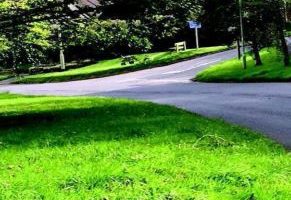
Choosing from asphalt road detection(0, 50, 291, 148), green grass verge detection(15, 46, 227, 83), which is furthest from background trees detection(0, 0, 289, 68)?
green grass verge detection(15, 46, 227, 83)

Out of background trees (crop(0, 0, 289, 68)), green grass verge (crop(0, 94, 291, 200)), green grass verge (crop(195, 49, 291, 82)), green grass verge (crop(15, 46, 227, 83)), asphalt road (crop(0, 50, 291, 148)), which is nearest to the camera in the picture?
green grass verge (crop(0, 94, 291, 200))

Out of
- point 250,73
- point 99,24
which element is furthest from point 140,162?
point 250,73

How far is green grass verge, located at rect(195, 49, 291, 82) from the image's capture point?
1018 inches

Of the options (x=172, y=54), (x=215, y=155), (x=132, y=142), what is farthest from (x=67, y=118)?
(x=172, y=54)

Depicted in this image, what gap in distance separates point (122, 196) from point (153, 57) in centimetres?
4197

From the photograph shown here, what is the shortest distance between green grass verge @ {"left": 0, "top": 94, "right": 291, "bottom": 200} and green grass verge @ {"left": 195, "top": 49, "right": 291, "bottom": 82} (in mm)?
14696

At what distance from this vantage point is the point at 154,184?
6.08 meters

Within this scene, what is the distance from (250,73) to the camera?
28.1 metres

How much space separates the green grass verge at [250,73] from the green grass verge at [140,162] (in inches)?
579

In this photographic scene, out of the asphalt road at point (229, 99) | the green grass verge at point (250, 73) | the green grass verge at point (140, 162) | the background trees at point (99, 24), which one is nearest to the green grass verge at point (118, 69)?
the asphalt road at point (229, 99)

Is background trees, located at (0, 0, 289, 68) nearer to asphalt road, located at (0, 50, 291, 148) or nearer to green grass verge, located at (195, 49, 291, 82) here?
asphalt road, located at (0, 50, 291, 148)

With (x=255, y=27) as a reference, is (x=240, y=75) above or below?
below

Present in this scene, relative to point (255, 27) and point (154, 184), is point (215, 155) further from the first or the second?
point (255, 27)

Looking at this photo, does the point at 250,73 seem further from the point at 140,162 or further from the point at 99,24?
the point at 140,162
